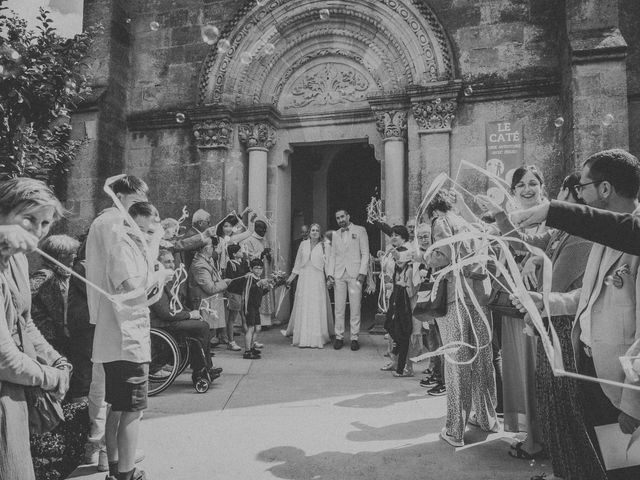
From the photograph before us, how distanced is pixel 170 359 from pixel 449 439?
3.05 metres

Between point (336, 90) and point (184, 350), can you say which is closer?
point (184, 350)

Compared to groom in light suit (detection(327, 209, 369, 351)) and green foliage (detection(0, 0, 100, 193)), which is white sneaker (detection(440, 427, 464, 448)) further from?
green foliage (detection(0, 0, 100, 193))

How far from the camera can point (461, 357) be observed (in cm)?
372

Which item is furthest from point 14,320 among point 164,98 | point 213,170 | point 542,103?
point 164,98

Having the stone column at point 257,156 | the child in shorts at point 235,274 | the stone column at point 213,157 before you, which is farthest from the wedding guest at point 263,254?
the stone column at point 213,157

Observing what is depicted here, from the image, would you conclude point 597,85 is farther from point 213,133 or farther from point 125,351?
point 125,351

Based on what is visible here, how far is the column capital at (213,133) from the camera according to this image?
389 inches

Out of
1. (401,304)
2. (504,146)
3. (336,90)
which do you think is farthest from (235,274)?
(504,146)

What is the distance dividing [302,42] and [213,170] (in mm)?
3263

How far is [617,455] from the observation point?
2.17 metres

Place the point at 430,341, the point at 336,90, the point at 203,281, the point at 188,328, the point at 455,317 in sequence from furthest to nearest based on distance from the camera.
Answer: the point at 336,90
the point at 203,281
the point at 430,341
the point at 188,328
the point at 455,317

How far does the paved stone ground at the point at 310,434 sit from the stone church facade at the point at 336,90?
178 inches

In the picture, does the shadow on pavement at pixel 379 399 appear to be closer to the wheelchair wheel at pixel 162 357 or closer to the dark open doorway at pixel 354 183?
the wheelchair wheel at pixel 162 357

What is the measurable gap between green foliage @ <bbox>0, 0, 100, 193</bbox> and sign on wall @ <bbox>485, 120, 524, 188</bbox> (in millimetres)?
6615
